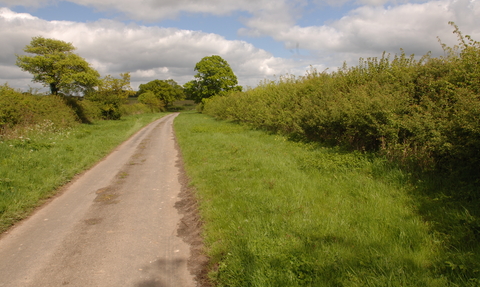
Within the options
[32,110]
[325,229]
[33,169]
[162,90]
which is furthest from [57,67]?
[162,90]

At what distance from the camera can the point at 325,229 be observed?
13.6 ft

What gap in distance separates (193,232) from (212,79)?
48929 millimetres

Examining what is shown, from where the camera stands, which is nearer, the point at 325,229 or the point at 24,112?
the point at 325,229

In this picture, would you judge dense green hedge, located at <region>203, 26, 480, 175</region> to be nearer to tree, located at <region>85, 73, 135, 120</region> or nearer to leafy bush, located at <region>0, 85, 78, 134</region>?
leafy bush, located at <region>0, 85, 78, 134</region>

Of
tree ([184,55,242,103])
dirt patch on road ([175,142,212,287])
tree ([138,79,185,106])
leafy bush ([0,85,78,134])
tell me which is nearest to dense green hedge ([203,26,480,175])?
dirt patch on road ([175,142,212,287])

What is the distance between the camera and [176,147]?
14742mm

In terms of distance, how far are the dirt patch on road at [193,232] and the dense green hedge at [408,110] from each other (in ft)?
14.9

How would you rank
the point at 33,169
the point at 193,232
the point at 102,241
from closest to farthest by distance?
the point at 102,241 → the point at 193,232 → the point at 33,169

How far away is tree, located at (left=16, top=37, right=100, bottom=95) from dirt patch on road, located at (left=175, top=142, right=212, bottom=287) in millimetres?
23379

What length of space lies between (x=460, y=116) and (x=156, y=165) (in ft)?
29.0

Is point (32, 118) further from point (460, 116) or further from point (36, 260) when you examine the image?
point (460, 116)

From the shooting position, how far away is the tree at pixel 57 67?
2468 centimetres

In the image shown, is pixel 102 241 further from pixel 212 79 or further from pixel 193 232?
pixel 212 79

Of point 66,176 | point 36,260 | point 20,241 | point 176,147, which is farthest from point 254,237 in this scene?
point 176,147
